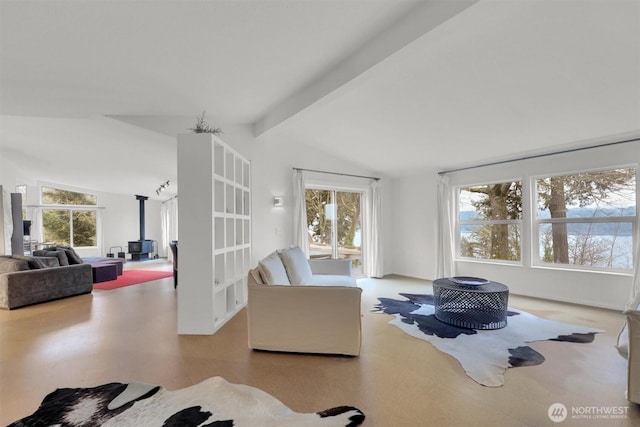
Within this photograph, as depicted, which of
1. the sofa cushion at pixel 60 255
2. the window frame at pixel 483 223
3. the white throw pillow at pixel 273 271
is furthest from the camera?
the sofa cushion at pixel 60 255

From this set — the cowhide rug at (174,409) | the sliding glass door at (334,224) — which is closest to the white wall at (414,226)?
the sliding glass door at (334,224)

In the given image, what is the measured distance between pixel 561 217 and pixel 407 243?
2.72 metres

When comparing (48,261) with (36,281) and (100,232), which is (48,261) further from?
(100,232)

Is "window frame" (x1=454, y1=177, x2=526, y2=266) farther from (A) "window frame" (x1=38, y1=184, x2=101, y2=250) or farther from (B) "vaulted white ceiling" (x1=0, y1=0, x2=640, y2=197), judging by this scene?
(A) "window frame" (x1=38, y1=184, x2=101, y2=250)

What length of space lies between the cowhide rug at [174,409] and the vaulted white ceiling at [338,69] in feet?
8.66

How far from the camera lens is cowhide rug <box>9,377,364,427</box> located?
70.9 inches

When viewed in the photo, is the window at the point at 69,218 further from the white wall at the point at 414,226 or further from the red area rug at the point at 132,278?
the white wall at the point at 414,226

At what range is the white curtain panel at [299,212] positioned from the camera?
209 inches

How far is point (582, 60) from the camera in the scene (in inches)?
104

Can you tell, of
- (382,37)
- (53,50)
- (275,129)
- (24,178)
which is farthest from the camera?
(24,178)

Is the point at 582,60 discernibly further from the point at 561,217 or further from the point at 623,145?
the point at 561,217

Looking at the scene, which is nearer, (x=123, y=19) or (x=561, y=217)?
(x=123, y=19)

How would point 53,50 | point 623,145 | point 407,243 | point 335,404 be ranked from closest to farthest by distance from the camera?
point 335,404
point 53,50
point 623,145
point 407,243

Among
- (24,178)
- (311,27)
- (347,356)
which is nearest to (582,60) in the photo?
(311,27)
